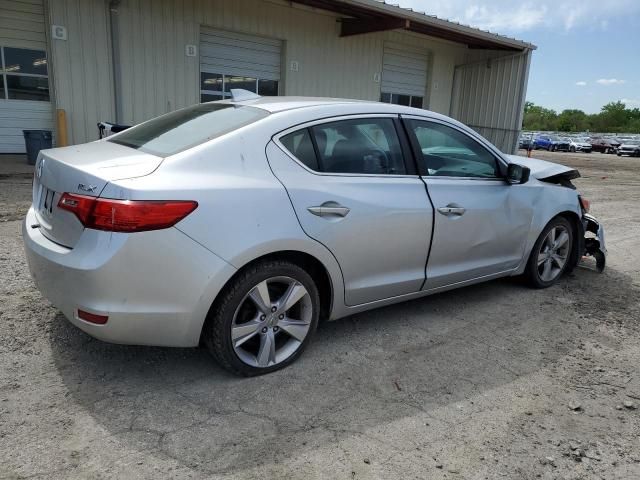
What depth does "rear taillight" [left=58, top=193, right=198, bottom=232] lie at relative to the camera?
8.30 ft

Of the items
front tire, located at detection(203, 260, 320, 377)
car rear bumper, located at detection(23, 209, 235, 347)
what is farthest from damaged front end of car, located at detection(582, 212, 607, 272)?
car rear bumper, located at detection(23, 209, 235, 347)

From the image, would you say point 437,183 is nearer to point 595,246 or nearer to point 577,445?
point 577,445

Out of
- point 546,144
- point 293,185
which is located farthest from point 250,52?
point 546,144

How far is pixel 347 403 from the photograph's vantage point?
2891 millimetres

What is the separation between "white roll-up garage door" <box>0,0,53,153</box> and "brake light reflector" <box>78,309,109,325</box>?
10147 millimetres

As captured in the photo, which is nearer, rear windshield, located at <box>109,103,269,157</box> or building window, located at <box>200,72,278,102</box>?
rear windshield, located at <box>109,103,269,157</box>

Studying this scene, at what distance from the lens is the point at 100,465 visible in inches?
90.5

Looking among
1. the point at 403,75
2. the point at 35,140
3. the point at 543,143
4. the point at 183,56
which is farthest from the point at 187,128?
the point at 543,143

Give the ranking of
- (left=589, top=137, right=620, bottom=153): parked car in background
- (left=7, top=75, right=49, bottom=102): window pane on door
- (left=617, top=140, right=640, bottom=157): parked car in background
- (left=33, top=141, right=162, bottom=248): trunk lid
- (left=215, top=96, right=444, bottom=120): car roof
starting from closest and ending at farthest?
(left=33, top=141, right=162, bottom=248): trunk lid, (left=215, top=96, right=444, bottom=120): car roof, (left=7, top=75, right=49, bottom=102): window pane on door, (left=617, top=140, right=640, bottom=157): parked car in background, (left=589, top=137, right=620, bottom=153): parked car in background

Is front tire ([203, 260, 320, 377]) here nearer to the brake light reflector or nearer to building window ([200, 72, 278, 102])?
the brake light reflector

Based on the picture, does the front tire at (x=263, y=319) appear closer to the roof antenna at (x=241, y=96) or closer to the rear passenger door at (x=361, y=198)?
the rear passenger door at (x=361, y=198)

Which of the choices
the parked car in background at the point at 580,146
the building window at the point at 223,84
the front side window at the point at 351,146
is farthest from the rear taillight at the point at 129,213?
the parked car in background at the point at 580,146

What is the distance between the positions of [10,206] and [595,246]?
7161 millimetres

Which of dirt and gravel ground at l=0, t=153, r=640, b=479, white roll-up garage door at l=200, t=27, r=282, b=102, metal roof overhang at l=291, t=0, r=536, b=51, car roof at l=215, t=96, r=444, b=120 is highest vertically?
metal roof overhang at l=291, t=0, r=536, b=51
